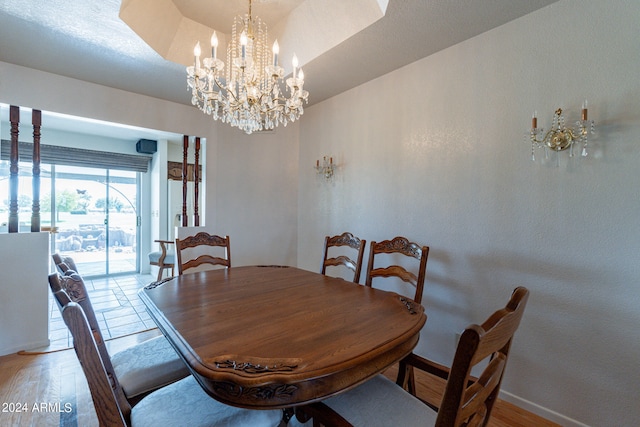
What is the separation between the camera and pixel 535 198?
178cm

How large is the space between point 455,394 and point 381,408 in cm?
61

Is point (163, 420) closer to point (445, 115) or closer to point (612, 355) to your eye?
point (612, 355)

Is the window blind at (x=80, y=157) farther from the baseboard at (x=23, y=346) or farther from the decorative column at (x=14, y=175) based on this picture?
the baseboard at (x=23, y=346)

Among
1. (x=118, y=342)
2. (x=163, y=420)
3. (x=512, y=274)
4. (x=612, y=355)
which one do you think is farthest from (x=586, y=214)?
(x=118, y=342)

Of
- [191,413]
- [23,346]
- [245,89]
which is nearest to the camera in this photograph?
[191,413]

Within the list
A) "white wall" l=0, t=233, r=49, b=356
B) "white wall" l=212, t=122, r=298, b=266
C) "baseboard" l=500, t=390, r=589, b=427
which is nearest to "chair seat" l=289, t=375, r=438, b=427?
"baseboard" l=500, t=390, r=589, b=427

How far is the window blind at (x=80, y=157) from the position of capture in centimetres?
402

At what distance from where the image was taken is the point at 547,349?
1727 millimetres

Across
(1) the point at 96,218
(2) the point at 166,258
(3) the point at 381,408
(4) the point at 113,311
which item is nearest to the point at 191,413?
(3) the point at 381,408

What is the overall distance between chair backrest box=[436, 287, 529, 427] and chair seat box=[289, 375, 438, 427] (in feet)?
1.04

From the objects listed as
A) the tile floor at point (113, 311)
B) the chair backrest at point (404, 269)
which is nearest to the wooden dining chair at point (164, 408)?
the chair backrest at point (404, 269)

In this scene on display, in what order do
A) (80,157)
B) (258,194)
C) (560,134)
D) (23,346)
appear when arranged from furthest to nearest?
1. (80,157)
2. (258,194)
3. (23,346)
4. (560,134)

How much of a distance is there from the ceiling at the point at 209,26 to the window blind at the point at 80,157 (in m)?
2.47

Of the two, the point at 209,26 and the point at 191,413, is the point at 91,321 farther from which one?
the point at 209,26
